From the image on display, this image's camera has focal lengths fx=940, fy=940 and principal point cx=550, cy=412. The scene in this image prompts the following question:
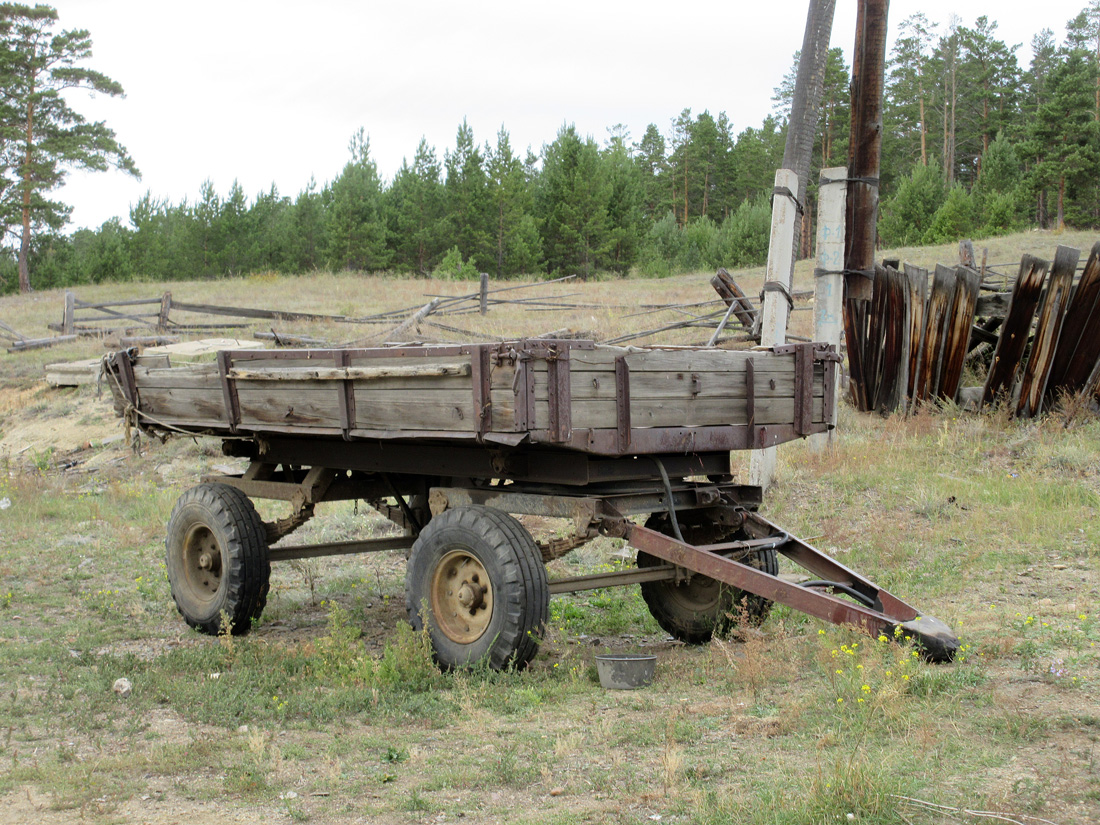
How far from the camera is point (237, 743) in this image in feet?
12.7

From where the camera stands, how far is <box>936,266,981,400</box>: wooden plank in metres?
10.3

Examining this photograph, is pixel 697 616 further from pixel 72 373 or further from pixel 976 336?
pixel 72 373

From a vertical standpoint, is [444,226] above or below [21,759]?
above

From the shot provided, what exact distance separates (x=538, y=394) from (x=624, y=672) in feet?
4.77

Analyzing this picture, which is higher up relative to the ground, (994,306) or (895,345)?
(994,306)

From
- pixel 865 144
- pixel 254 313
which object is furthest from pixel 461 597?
pixel 254 313

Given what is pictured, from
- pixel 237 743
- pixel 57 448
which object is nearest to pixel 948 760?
pixel 237 743

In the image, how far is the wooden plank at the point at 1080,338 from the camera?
373 inches

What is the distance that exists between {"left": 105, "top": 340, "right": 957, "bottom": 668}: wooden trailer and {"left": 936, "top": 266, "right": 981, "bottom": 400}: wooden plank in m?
5.92

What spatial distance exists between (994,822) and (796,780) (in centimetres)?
58

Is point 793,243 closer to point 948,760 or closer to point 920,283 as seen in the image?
point 920,283

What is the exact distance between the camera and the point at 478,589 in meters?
4.70

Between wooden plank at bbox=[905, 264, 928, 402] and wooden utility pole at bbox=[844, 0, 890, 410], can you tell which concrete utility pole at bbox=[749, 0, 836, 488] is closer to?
wooden utility pole at bbox=[844, 0, 890, 410]

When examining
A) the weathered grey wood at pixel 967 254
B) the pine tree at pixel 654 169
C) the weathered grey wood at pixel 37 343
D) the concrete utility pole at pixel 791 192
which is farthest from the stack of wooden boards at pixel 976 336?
the pine tree at pixel 654 169
